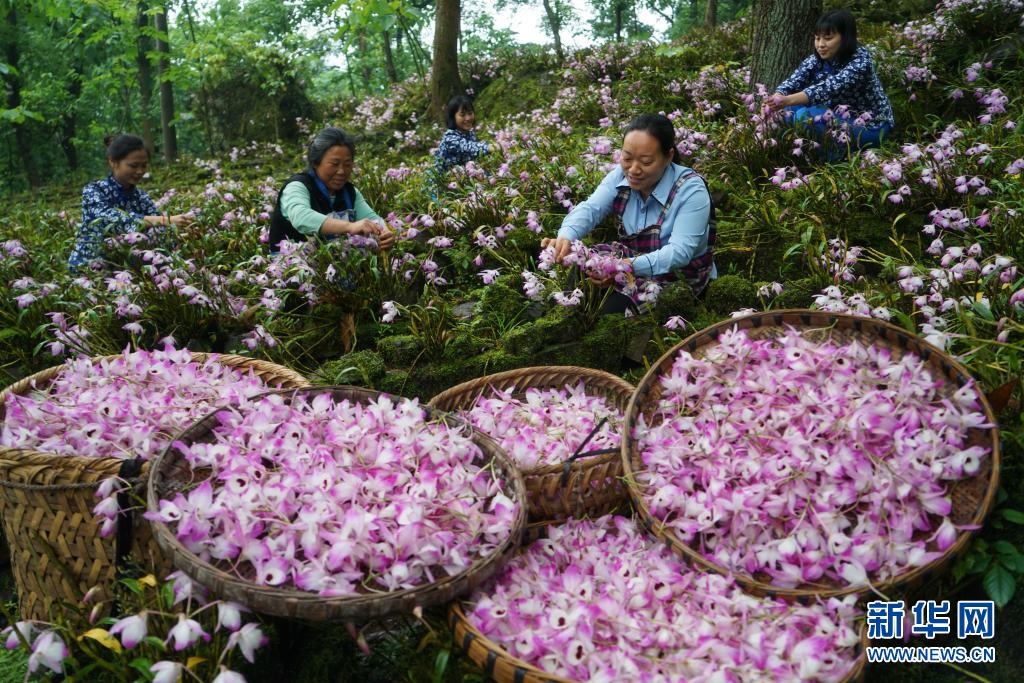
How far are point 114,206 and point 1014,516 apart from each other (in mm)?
5593

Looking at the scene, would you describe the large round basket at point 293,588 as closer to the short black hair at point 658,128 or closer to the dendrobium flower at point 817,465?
the dendrobium flower at point 817,465

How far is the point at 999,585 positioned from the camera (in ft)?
6.58

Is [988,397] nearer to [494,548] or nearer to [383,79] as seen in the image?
[494,548]

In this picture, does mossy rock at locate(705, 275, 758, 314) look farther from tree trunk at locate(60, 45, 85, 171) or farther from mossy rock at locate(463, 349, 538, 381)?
tree trunk at locate(60, 45, 85, 171)

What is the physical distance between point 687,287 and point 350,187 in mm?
2343

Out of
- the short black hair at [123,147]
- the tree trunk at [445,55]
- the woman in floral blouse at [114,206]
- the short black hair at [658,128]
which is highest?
the tree trunk at [445,55]

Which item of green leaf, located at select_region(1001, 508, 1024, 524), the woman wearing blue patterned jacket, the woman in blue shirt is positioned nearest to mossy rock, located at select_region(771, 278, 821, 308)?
the woman in blue shirt

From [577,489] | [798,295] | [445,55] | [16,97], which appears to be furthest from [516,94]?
[16,97]

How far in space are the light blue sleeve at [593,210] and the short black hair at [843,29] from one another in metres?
2.75

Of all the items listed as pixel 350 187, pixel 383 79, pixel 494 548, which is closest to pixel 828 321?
pixel 494 548

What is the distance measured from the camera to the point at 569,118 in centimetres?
845

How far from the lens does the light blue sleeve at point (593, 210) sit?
146 inches

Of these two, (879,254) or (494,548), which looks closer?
(494,548)

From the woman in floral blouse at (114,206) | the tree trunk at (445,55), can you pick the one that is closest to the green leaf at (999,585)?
the woman in floral blouse at (114,206)
